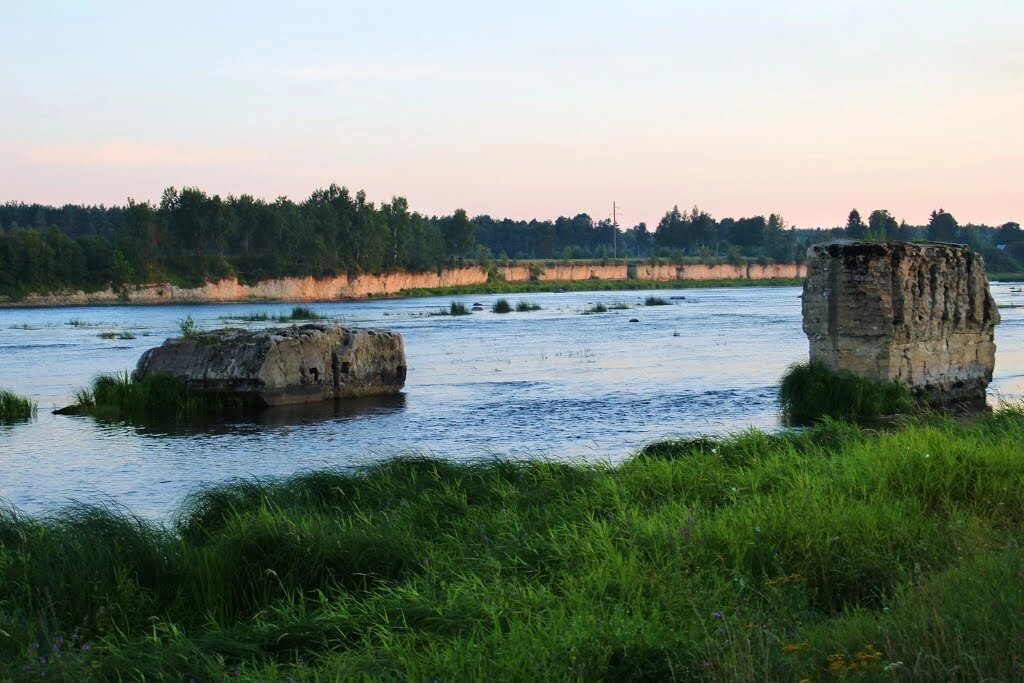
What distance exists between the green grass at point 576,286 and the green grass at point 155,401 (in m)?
111

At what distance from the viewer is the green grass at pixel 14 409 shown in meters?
20.5

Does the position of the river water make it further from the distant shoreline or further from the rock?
the distant shoreline

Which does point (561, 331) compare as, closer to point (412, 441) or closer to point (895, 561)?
point (412, 441)

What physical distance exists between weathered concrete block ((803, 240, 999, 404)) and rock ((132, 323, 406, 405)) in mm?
9458

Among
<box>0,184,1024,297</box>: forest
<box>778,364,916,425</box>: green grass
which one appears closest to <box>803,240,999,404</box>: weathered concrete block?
<box>778,364,916,425</box>: green grass

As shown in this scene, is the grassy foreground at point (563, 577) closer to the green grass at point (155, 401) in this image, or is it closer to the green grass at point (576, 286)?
the green grass at point (155, 401)

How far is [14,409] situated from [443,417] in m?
8.13

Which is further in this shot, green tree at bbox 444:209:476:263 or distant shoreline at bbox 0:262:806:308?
green tree at bbox 444:209:476:263

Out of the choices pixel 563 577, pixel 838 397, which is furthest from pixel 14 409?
pixel 563 577

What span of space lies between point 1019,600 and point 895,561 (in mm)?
1411

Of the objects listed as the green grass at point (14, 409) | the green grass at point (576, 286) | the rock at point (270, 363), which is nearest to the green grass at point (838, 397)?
the rock at point (270, 363)

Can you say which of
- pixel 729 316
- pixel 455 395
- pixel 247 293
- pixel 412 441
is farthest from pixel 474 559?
pixel 247 293

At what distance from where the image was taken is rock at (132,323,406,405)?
2102 centimetres

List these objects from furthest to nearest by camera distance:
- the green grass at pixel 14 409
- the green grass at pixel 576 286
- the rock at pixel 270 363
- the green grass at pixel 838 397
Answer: the green grass at pixel 576 286
the rock at pixel 270 363
the green grass at pixel 14 409
the green grass at pixel 838 397
